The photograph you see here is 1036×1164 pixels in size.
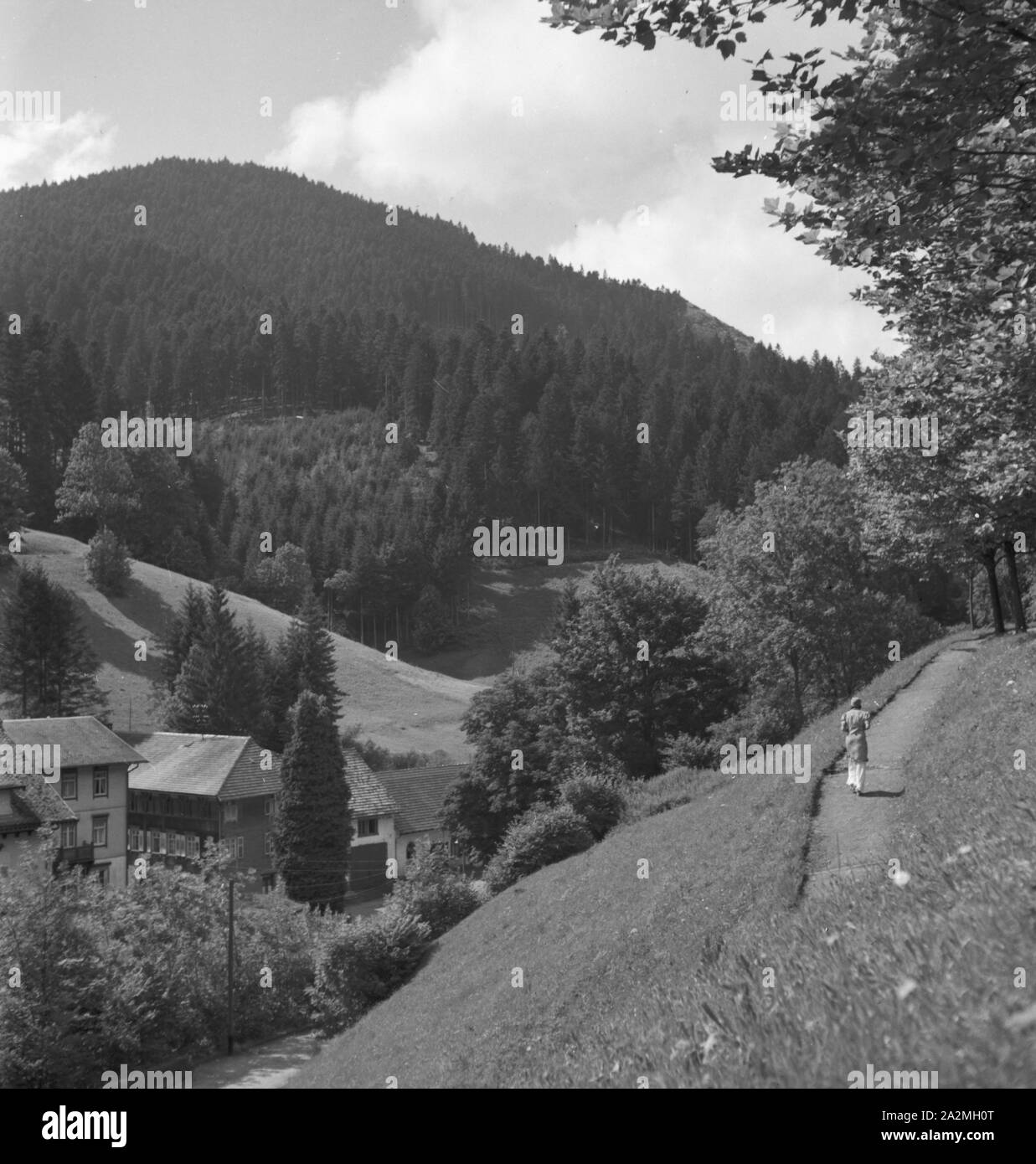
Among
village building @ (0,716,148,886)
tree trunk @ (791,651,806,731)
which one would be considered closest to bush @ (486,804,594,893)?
tree trunk @ (791,651,806,731)

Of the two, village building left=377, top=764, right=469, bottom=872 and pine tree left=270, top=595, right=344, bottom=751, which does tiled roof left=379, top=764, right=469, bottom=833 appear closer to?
village building left=377, top=764, right=469, bottom=872

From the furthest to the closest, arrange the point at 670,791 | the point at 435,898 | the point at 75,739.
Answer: the point at 75,739 → the point at 435,898 → the point at 670,791

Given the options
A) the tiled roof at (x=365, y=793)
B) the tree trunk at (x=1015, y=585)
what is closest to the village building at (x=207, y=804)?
the tiled roof at (x=365, y=793)

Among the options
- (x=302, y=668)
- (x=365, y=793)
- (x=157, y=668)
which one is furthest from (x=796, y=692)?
(x=157, y=668)

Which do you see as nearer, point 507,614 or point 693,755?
point 693,755

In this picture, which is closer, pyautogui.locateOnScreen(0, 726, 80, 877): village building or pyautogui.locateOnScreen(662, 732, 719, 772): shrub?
pyautogui.locateOnScreen(662, 732, 719, 772): shrub

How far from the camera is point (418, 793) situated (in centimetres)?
7300

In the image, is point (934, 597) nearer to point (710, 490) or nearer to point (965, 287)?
point (710, 490)

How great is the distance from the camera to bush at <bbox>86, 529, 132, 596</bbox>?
10438cm

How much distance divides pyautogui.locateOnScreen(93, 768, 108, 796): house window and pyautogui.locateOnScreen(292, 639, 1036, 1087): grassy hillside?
102 feet

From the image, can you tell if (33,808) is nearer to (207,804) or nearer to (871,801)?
(207,804)

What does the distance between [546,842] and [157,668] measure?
69.1 meters

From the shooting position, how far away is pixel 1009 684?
22453 millimetres
